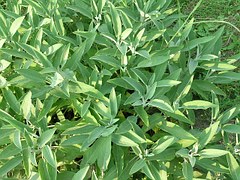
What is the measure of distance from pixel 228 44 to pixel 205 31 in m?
0.18

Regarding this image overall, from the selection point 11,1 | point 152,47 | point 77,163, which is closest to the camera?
point 77,163

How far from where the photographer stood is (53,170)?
5.86 ft

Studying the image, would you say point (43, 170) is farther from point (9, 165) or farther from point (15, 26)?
point (15, 26)

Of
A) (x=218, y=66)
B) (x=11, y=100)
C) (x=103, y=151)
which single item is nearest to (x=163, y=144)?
(x=103, y=151)

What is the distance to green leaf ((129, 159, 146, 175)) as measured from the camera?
1.77m

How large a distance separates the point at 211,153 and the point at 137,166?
1.08 feet

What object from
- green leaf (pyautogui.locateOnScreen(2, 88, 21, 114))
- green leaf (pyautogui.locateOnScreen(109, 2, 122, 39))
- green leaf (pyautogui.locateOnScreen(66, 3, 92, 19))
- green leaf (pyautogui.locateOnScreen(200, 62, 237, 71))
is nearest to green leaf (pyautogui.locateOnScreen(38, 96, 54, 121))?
green leaf (pyautogui.locateOnScreen(2, 88, 21, 114))

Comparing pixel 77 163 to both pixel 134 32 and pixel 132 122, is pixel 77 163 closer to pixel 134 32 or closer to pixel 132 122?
pixel 132 122

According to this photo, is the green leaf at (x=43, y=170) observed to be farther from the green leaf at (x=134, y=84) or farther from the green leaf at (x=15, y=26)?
the green leaf at (x=15, y=26)

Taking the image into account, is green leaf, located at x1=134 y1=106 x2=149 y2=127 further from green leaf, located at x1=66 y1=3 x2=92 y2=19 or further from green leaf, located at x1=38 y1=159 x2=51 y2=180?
green leaf, located at x1=66 y1=3 x2=92 y2=19

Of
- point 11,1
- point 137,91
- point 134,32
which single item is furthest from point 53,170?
point 11,1

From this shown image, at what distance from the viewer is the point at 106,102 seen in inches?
75.8

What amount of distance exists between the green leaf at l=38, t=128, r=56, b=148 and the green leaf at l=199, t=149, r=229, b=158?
0.64 metres

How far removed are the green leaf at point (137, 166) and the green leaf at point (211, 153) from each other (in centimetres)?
26
